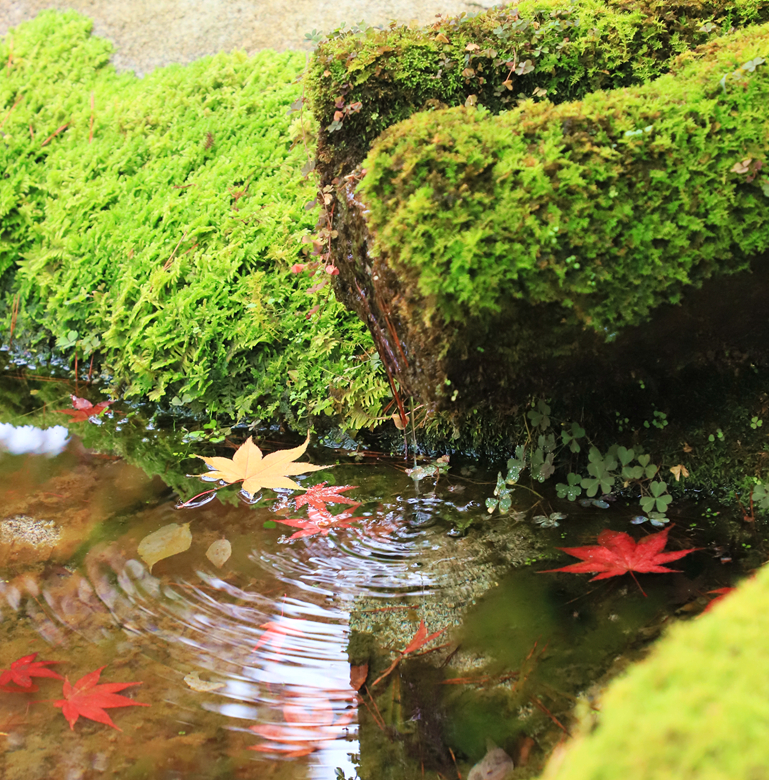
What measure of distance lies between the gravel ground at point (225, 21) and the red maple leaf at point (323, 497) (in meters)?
3.84

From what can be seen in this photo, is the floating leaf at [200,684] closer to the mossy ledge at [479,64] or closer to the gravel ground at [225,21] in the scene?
the mossy ledge at [479,64]

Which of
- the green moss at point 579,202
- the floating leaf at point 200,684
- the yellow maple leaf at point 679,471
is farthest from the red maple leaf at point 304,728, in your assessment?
the yellow maple leaf at point 679,471

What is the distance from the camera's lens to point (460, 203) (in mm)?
1849

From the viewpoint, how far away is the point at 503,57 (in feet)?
8.84

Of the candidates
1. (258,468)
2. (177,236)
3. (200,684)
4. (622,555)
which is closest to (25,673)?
(200,684)

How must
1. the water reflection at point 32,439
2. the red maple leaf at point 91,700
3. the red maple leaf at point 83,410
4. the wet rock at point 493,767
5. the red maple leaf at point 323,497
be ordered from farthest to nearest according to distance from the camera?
the red maple leaf at point 83,410
the water reflection at point 32,439
the red maple leaf at point 323,497
the red maple leaf at point 91,700
the wet rock at point 493,767

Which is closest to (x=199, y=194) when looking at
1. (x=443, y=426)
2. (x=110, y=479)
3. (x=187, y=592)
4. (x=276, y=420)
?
(x=276, y=420)

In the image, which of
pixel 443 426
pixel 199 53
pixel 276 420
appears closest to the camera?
pixel 443 426

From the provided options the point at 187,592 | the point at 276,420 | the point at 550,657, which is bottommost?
the point at 550,657

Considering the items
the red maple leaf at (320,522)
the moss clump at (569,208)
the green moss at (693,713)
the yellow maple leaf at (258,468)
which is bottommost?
the red maple leaf at (320,522)

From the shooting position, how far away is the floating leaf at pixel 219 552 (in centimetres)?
251

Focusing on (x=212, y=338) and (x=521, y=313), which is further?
(x=212, y=338)

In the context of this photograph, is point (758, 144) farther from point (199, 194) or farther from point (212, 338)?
point (199, 194)

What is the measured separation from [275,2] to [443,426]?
178 inches
